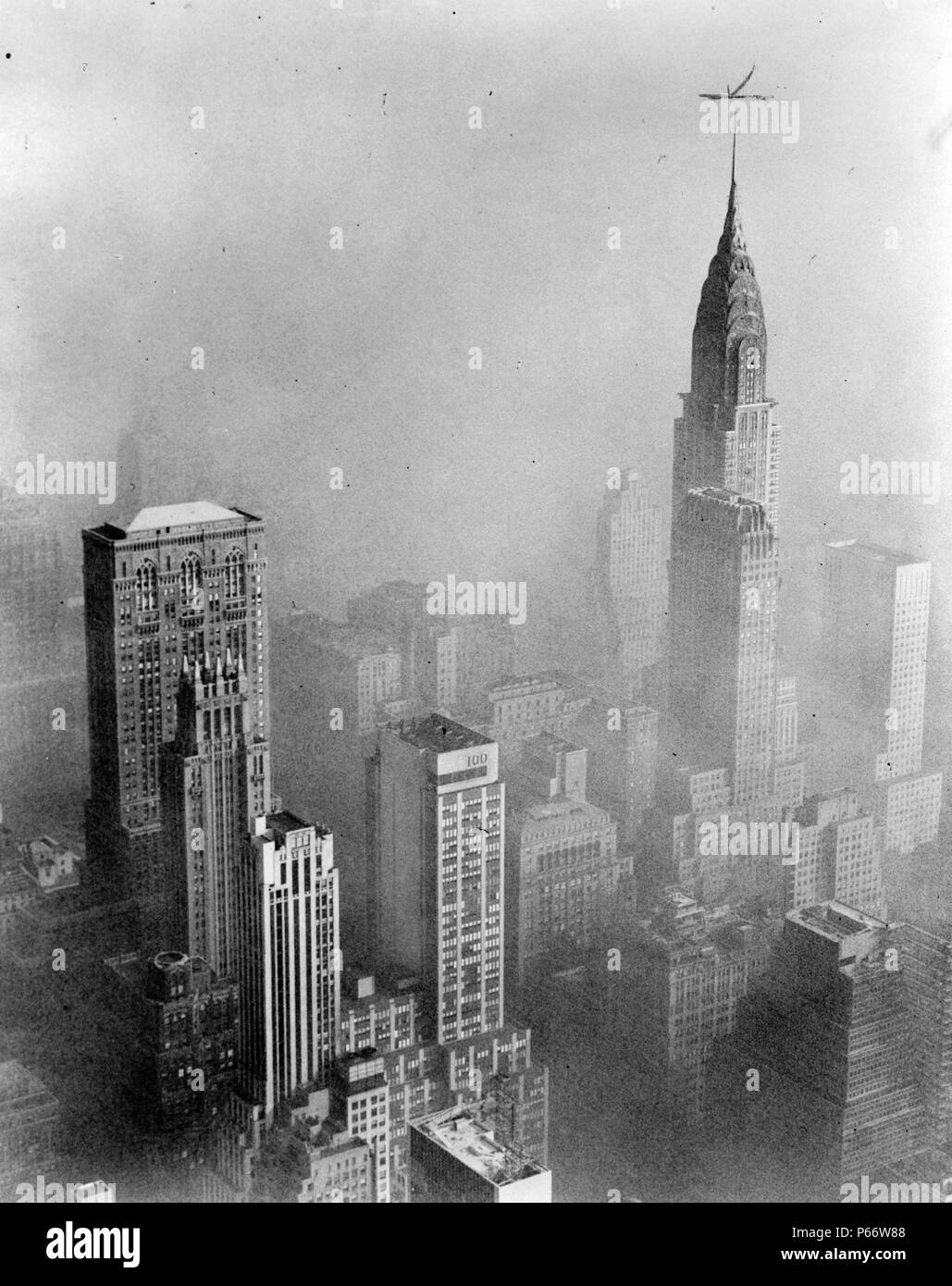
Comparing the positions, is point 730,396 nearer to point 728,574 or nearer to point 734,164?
point 728,574

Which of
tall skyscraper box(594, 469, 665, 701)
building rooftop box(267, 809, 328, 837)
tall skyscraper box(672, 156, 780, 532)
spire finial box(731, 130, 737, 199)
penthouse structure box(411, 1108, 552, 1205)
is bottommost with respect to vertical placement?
penthouse structure box(411, 1108, 552, 1205)

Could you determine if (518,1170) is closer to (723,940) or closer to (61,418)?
(723,940)

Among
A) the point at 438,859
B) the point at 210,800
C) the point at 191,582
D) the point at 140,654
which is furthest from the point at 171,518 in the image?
the point at 438,859

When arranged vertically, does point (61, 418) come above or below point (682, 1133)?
above

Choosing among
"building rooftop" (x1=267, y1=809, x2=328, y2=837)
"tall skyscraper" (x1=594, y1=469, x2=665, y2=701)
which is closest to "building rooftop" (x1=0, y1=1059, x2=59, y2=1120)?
"building rooftop" (x1=267, y1=809, x2=328, y2=837)

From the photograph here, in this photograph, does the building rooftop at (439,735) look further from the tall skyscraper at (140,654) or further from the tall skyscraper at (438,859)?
the tall skyscraper at (140,654)

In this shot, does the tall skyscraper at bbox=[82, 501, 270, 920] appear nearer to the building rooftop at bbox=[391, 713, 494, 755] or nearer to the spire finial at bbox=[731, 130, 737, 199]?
the building rooftop at bbox=[391, 713, 494, 755]

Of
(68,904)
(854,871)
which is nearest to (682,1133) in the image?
(854,871)
